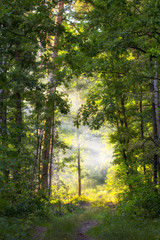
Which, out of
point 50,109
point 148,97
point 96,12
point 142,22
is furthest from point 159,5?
point 50,109

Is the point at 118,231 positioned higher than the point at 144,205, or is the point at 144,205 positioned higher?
the point at 144,205

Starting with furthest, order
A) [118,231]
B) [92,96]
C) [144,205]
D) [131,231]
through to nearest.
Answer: [92,96] < [144,205] < [118,231] < [131,231]

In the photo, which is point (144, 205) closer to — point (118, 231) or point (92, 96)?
point (118, 231)

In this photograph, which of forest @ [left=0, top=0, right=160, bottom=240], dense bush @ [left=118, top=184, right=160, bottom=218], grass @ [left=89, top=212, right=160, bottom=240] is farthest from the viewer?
dense bush @ [left=118, top=184, right=160, bottom=218]

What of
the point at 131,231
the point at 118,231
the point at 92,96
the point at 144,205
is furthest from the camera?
the point at 92,96

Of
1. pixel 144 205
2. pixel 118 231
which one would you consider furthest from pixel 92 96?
pixel 118 231

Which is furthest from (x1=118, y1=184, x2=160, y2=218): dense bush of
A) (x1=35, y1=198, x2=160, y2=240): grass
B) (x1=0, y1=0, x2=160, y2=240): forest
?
(x1=35, y1=198, x2=160, y2=240): grass

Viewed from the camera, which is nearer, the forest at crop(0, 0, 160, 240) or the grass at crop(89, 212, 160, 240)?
the grass at crop(89, 212, 160, 240)

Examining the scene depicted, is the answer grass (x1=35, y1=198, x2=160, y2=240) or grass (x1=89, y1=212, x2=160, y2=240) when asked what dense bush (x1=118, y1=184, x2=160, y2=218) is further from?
grass (x1=89, y1=212, x2=160, y2=240)

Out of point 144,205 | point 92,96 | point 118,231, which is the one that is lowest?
point 118,231

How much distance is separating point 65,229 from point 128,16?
755 centimetres

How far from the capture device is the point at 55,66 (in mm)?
11578

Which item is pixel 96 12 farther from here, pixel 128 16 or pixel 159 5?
pixel 159 5

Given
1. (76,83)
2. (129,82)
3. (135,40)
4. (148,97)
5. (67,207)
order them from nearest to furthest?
(135,40) → (129,82) → (148,97) → (67,207) → (76,83)
